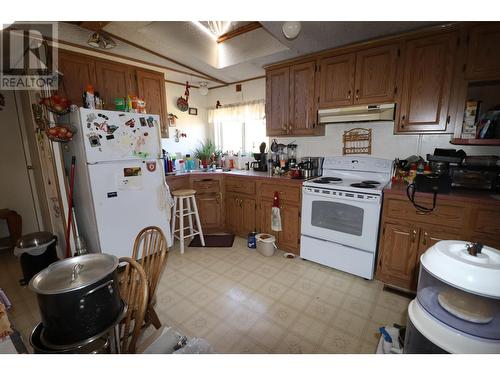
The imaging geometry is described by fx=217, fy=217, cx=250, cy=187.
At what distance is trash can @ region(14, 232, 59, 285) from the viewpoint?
2.12 m

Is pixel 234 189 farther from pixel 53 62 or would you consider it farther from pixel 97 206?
pixel 53 62

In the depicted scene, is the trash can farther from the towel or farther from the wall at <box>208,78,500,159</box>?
the wall at <box>208,78,500,159</box>

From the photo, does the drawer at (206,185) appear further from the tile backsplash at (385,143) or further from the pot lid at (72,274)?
the pot lid at (72,274)

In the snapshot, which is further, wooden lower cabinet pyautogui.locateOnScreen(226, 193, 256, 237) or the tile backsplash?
wooden lower cabinet pyautogui.locateOnScreen(226, 193, 256, 237)

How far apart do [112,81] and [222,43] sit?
139cm

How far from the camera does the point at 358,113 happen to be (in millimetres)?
2314

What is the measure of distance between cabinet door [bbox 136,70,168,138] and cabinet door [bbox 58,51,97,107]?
505 mm

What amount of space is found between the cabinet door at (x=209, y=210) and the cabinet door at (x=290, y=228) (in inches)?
39.8

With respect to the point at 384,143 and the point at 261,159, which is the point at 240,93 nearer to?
the point at 261,159

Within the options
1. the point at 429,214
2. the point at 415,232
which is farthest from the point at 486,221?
the point at 415,232

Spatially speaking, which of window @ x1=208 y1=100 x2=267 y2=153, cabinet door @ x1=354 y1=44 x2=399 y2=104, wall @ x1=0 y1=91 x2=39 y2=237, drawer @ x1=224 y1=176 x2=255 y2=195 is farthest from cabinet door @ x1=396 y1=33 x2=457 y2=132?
wall @ x1=0 y1=91 x2=39 y2=237

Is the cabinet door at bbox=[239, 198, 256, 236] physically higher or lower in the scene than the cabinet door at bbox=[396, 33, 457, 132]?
lower

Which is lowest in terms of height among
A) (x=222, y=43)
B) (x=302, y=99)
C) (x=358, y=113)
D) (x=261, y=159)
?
(x=261, y=159)

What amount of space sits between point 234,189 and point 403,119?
2.10 metres
